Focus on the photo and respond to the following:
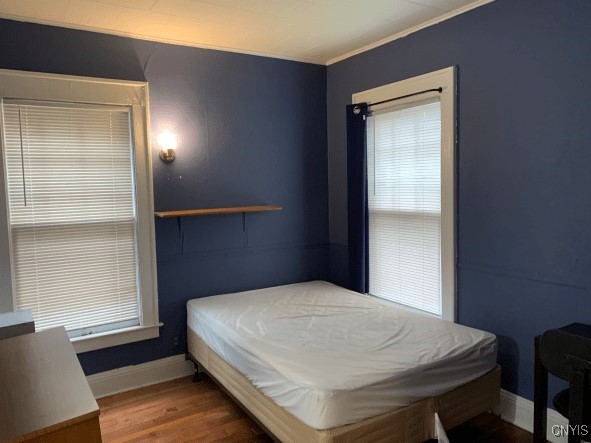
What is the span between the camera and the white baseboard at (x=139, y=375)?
3.09m

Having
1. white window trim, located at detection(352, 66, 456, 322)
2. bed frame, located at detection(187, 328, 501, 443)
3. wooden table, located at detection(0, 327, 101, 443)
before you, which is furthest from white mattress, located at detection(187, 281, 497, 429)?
wooden table, located at detection(0, 327, 101, 443)

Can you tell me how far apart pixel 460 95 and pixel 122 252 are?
2438 millimetres

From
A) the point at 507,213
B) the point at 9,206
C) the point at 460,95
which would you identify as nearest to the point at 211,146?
the point at 9,206

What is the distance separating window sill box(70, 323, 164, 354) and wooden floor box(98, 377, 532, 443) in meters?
0.36

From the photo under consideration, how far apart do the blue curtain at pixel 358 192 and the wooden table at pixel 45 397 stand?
2.20 m

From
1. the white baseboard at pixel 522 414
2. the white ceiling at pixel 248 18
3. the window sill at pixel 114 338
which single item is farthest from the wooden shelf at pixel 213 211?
the white baseboard at pixel 522 414

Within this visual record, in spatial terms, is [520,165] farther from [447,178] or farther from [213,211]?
[213,211]

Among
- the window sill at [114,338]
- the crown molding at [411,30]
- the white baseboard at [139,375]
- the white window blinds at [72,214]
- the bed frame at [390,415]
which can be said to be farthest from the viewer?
the white baseboard at [139,375]

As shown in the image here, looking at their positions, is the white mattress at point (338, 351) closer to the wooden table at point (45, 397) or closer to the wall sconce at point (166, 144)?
the wooden table at point (45, 397)

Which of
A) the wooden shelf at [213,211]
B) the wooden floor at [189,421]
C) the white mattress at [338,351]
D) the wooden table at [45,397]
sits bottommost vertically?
the wooden floor at [189,421]

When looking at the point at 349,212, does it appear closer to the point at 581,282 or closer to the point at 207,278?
the point at 207,278

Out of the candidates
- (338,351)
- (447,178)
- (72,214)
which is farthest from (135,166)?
(447,178)

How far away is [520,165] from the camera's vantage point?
249 cm

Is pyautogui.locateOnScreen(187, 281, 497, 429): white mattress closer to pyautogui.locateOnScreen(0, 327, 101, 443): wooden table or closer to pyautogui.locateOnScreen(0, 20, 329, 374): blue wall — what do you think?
pyautogui.locateOnScreen(0, 20, 329, 374): blue wall
